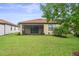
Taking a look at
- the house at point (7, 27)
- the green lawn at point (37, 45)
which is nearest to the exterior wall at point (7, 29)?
the house at point (7, 27)

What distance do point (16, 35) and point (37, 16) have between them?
0.47 meters

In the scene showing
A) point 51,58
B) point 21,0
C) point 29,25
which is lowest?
point 51,58

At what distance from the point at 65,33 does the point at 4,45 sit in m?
1.02

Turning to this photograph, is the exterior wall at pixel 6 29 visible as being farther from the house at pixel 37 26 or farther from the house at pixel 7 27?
the house at pixel 37 26

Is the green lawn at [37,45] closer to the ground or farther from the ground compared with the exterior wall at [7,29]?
closer to the ground

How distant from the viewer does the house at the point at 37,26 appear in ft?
22.3

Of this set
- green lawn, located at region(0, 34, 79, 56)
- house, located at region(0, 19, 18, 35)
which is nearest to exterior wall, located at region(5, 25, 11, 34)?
house, located at region(0, 19, 18, 35)

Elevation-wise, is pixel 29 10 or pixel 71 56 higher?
pixel 29 10

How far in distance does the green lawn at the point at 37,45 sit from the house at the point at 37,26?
9 cm

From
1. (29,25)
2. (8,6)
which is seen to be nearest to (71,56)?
(29,25)

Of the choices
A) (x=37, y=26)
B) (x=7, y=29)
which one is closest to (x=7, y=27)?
(x=7, y=29)

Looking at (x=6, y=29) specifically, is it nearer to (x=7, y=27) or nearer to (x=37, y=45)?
(x=7, y=27)

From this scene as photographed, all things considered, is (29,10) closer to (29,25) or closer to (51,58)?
(29,25)

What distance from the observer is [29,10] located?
6.79m
